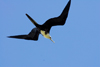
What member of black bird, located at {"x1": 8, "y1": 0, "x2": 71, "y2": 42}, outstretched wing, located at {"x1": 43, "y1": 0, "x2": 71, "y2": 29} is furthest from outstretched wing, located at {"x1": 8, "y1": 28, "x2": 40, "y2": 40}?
outstretched wing, located at {"x1": 43, "y1": 0, "x2": 71, "y2": 29}

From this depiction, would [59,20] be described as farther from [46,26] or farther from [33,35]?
[33,35]

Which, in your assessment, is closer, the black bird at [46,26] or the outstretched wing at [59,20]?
the outstretched wing at [59,20]

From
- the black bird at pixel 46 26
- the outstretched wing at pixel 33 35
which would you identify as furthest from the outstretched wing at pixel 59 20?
the outstretched wing at pixel 33 35

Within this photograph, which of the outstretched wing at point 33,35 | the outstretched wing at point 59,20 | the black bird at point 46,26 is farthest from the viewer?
the outstretched wing at point 33,35

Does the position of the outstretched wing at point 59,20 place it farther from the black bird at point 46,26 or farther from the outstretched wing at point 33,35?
the outstretched wing at point 33,35

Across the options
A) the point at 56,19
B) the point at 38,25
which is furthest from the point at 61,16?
the point at 38,25

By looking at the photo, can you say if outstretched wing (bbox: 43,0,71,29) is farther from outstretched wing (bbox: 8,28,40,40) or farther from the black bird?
outstretched wing (bbox: 8,28,40,40)

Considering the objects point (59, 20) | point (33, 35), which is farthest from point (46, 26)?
point (33, 35)

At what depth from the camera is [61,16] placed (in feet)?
93.7

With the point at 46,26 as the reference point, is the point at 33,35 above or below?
above

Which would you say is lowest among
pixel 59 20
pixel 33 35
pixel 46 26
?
pixel 59 20

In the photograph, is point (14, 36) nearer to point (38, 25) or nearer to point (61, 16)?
point (38, 25)

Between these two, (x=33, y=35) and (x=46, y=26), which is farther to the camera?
(x=33, y=35)

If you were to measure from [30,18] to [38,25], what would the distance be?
167 cm
